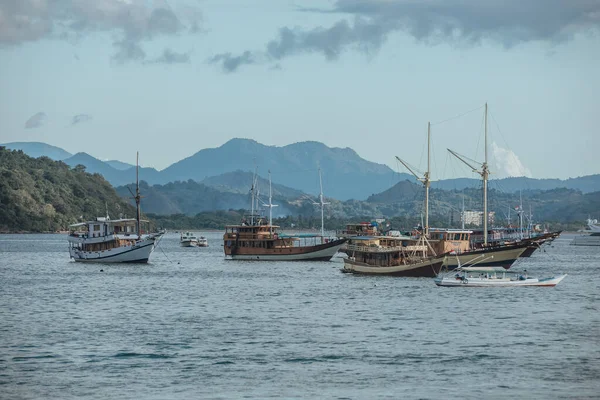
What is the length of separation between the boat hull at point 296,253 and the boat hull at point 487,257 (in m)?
41.2

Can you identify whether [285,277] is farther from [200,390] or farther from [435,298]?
[200,390]

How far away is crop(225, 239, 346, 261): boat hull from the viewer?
165375 millimetres

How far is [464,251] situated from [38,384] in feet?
281

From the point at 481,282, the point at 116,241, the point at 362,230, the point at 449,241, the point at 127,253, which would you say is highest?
the point at 362,230

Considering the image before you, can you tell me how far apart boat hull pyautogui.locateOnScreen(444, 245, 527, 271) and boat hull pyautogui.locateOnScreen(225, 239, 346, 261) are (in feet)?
135

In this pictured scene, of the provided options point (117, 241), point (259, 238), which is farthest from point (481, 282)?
point (259, 238)

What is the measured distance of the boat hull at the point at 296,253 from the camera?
16538cm

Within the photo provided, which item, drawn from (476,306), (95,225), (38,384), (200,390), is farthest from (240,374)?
(95,225)

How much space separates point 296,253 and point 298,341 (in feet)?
335

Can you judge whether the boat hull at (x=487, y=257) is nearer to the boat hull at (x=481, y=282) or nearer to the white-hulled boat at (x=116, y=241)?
the boat hull at (x=481, y=282)

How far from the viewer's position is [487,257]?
12431 centimetres

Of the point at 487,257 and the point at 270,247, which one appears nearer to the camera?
the point at 487,257

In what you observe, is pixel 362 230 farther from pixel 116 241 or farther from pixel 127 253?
pixel 116 241

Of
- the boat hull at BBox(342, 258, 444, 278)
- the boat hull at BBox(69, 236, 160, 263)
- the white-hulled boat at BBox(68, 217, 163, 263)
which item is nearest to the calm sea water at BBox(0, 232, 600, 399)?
the boat hull at BBox(342, 258, 444, 278)
